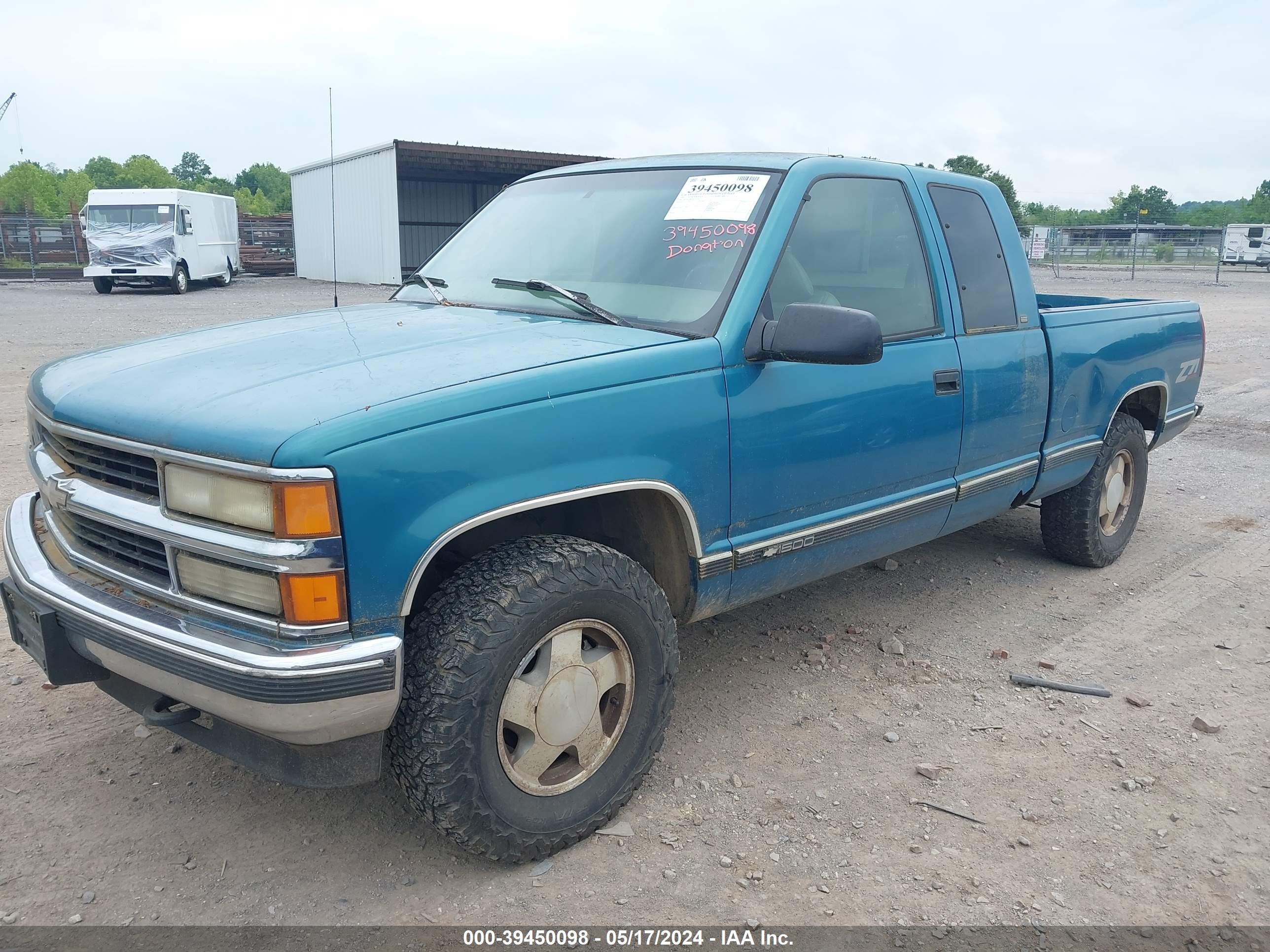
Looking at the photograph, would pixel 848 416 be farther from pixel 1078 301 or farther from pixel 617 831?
pixel 1078 301

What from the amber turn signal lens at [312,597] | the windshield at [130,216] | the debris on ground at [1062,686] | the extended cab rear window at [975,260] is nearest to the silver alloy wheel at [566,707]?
the amber turn signal lens at [312,597]

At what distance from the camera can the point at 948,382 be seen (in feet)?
12.5

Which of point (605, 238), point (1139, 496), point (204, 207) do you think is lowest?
point (1139, 496)

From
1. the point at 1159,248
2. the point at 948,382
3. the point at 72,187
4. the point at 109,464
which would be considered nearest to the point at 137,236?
the point at 109,464

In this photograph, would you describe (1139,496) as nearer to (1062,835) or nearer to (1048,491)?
(1048,491)

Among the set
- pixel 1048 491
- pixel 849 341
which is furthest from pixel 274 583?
pixel 1048 491

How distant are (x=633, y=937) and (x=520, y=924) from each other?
0.28m

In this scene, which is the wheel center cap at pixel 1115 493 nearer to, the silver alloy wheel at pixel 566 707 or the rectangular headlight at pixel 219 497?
the silver alloy wheel at pixel 566 707

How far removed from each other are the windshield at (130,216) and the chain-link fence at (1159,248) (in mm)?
31222

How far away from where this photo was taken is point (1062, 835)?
2957 mm

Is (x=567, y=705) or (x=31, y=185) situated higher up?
(x=31, y=185)

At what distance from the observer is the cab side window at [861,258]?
3.46 metres

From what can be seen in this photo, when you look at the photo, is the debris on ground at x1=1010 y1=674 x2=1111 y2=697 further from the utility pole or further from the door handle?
the utility pole

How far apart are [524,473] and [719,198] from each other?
1.43 meters
